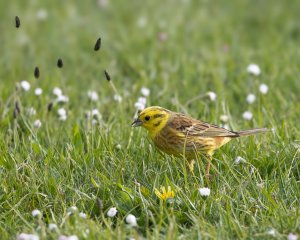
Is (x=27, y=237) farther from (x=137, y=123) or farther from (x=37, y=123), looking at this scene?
→ (x=37, y=123)

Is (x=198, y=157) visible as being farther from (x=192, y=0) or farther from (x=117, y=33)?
(x=192, y=0)

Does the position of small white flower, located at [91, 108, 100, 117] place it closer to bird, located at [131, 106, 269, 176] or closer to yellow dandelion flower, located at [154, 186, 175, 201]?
bird, located at [131, 106, 269, 176]

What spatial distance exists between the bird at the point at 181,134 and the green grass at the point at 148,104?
0.32ft

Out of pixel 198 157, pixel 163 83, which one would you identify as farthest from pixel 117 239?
pixel 163 83

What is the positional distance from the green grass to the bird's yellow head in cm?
18

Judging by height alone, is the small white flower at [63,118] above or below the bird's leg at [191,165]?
above

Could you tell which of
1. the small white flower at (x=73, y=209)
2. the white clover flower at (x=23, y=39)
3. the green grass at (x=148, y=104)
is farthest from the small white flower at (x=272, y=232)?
the white clover flower at (x=23, y=39)

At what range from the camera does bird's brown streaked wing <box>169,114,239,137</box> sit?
6203mm

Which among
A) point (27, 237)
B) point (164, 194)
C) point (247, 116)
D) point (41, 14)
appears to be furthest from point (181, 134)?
point (41, 14)

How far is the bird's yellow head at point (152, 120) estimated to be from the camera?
245 inches

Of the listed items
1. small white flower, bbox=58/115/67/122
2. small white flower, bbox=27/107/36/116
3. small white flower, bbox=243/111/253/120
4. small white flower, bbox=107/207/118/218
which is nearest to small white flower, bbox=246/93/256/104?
small white flower, bbox=243/111/253/120

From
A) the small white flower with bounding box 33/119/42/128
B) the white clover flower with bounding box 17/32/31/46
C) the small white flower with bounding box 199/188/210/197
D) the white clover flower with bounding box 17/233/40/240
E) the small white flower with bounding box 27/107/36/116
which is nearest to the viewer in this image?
the white clover flower with bounding box 17/233/40/240

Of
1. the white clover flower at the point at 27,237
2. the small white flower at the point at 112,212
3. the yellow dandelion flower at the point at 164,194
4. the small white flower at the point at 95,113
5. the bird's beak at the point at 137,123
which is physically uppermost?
the bird's beak at the point at 137,123

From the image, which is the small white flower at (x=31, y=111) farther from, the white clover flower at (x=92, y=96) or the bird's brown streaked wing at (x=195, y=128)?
the bird's brown streaked wing at (x=195, y=128)
